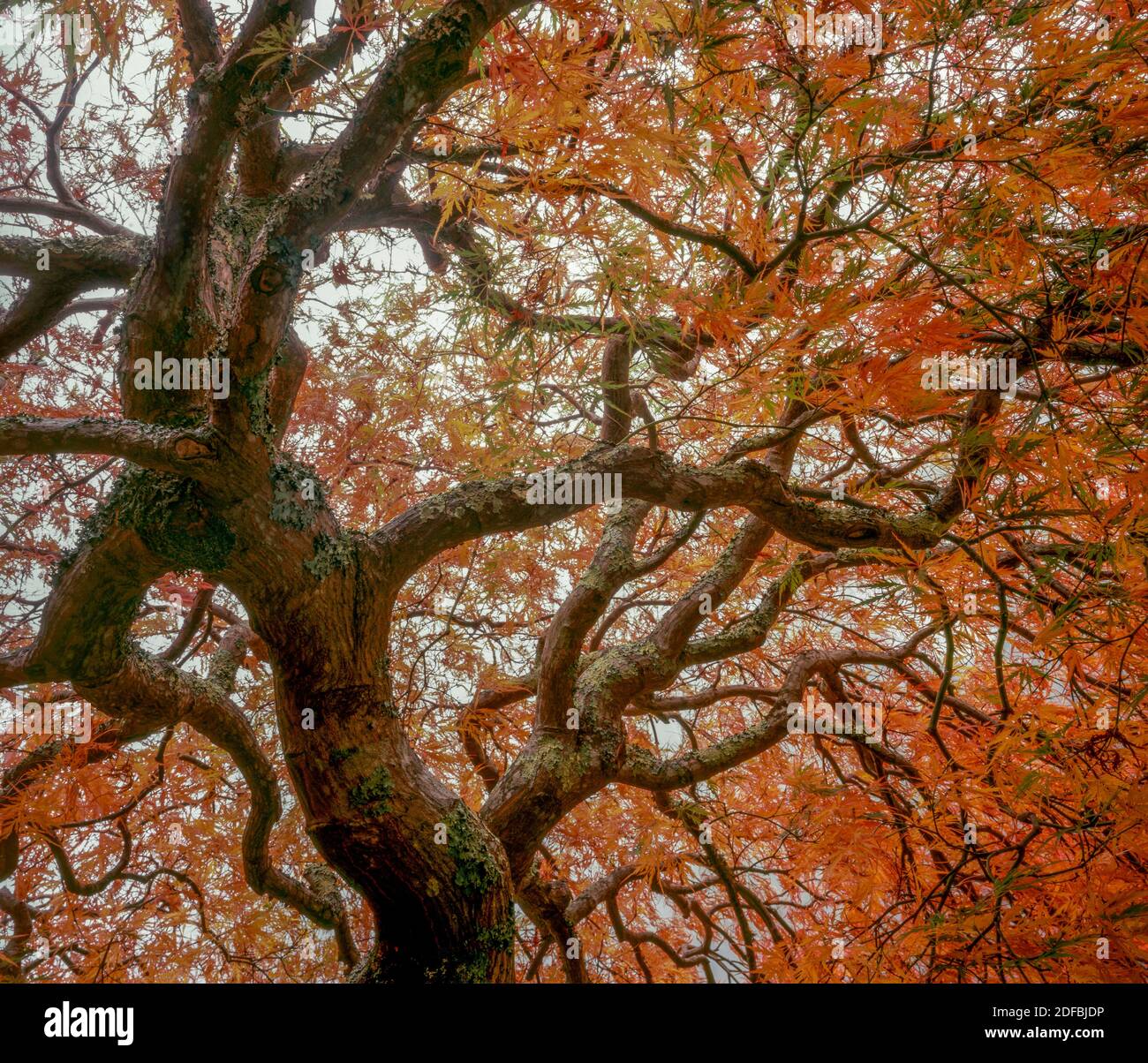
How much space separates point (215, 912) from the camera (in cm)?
235

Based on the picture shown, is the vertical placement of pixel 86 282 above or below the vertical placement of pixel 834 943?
above

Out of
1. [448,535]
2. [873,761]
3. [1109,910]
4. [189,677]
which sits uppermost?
[448,535]

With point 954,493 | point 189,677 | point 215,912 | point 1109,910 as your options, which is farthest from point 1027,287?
point 215,912

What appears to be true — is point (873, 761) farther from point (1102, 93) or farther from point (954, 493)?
point (1102, 93)

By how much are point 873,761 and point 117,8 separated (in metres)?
2.38

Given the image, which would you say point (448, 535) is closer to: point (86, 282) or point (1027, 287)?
point (86, 282)

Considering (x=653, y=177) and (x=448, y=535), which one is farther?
(x=448, y=535)

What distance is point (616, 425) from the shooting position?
177 centimetres

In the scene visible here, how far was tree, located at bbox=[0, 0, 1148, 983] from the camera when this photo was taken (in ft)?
3.27

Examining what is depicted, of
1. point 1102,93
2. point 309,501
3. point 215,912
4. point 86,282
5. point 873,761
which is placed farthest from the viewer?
point 215,912

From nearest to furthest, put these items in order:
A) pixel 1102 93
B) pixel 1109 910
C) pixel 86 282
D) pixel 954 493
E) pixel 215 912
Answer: pixel 1102 93 → pixel 1109 910 → pixel 954 493 → pixel 86 282 → pixel 215 912

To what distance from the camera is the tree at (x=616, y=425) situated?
3.27ft
